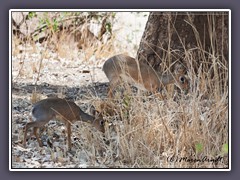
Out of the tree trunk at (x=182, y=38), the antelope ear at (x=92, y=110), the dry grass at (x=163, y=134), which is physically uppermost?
the tree trunk at (x=182, y=38)

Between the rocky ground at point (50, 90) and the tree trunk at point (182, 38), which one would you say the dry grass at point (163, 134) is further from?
the tree trunk at point (182, 38)

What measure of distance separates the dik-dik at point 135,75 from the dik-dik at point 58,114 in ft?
2.07

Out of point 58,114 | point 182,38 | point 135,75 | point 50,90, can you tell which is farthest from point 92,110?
point 182,38

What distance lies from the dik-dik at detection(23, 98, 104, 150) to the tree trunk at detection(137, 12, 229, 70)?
96cm

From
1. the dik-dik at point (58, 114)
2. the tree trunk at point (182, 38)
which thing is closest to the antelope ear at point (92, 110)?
the dik-dik at point (58, 114)

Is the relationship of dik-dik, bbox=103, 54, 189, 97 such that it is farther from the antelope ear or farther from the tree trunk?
the antelope ear

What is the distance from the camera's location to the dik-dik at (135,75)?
7.05 metres

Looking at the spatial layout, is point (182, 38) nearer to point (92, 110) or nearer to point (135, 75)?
point (135, 75)

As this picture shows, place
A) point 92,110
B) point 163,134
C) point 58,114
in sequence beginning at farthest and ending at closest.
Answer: point 92,110 → point 58,114 → point 163,134

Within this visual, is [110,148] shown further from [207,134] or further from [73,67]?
[73,67]

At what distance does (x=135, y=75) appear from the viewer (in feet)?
23.4

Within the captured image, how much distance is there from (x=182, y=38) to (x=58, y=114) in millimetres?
1667

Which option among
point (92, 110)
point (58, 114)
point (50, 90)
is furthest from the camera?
point (50, 90)

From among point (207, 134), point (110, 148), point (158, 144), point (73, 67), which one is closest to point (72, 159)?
point (110, 148)
